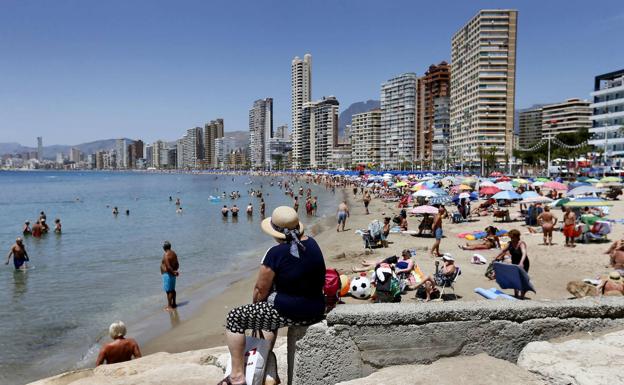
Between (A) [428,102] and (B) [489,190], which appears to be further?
(A) [428,102]

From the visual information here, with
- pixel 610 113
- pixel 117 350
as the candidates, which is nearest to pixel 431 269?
pixel 117 350

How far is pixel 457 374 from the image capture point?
3279 mm

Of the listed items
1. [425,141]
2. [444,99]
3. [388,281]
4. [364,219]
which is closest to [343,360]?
[388,281]

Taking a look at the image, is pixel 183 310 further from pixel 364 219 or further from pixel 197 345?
pixel 364 219

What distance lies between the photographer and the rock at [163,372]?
4.34m

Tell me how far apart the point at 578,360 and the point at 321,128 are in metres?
189

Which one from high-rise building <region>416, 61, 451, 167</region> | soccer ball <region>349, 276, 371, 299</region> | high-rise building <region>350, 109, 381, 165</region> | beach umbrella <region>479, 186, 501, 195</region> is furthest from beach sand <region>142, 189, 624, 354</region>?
high-rise building <region>350, 109, 381, 165</region>

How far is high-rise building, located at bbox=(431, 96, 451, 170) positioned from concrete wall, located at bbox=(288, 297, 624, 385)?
394 ft

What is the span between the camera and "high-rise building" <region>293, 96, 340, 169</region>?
7224 inches

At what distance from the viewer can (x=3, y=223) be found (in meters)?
32.9

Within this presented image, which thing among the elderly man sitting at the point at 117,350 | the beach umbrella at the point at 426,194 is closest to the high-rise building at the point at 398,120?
the beach umbrella at the point at 426,194

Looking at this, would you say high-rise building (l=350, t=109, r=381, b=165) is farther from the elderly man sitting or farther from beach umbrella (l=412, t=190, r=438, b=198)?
the elderly man sitting

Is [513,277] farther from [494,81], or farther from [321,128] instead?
[321,128]

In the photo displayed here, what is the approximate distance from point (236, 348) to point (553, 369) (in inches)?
93.4
